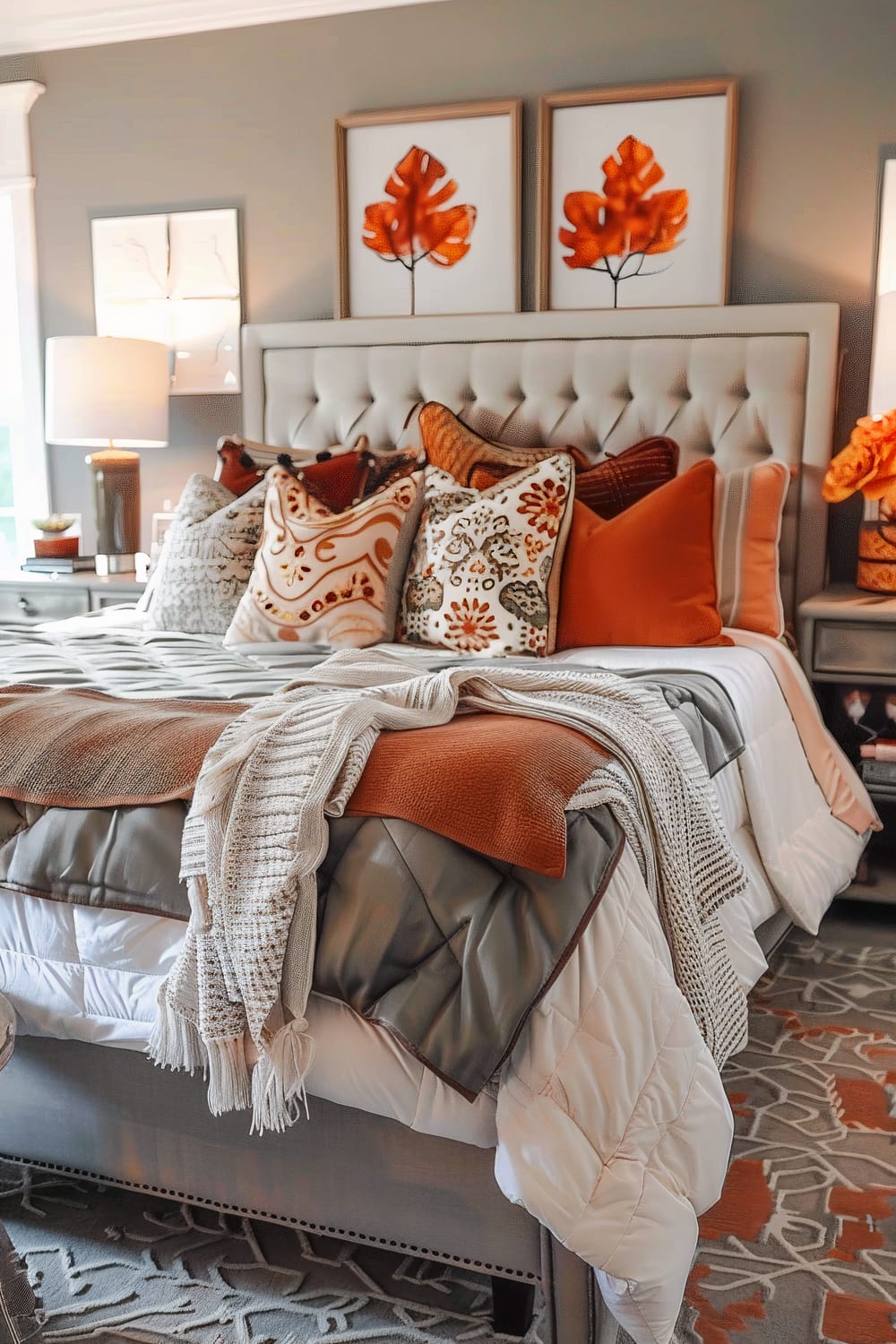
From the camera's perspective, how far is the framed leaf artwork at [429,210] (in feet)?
12.2

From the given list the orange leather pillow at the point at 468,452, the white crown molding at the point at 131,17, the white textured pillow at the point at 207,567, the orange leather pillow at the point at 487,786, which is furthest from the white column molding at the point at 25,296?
the orange leather pillow at the point at 487,786

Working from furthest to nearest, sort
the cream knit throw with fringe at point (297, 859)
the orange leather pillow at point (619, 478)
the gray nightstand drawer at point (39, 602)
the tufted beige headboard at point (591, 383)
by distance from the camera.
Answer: the gray nightstand drawer at point (39, 602) → the tufted beige headboard at point (591, 383) → the orange leather pillow at point (619, 478) → the cream knit throw with fringe at point (297, 859)

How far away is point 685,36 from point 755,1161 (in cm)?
301

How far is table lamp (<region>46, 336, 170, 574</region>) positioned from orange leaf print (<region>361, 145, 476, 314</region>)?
82 cm

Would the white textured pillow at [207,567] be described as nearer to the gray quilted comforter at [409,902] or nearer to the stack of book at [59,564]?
the stack of book at [59,564]

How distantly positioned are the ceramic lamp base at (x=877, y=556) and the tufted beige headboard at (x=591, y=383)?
0.16m

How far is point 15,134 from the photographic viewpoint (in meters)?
4.32

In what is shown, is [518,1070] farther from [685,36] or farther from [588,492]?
[685,36]

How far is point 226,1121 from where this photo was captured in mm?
1633

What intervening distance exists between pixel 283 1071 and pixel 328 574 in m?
1.55

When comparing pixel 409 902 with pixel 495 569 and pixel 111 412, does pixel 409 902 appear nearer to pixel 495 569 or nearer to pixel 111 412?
pixel 495 569

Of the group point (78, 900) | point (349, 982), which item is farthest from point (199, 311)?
point (349, 982)

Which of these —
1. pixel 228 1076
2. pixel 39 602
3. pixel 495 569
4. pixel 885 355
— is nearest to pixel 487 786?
pixel 228 1076

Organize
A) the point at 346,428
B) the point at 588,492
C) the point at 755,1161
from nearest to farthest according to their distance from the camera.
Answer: the point at 755,1161, the point at 588,492, the point at 346,428
